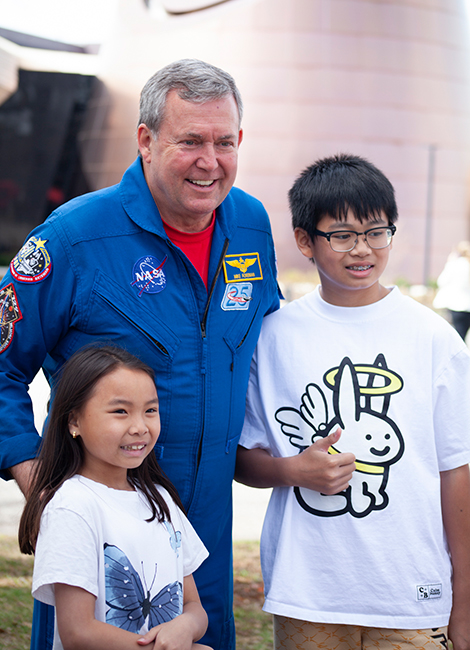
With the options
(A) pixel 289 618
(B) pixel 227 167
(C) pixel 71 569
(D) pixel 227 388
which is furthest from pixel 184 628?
(B) pixel 227 167

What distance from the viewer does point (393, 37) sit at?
76.2ft

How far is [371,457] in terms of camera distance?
211 cm

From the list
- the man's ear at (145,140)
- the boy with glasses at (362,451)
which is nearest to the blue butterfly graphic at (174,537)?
the boy with glasses at (362,451)

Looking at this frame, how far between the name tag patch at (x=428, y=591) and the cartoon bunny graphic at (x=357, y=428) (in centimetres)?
27

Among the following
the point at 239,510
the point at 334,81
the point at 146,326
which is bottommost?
the point at 239,510

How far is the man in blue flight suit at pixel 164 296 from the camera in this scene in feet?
6.84

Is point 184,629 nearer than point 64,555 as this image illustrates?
No

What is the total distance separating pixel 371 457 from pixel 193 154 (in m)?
1.14

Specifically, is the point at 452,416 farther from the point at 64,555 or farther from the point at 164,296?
the point at 64,555

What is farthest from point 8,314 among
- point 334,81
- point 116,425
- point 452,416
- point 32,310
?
point 334,81

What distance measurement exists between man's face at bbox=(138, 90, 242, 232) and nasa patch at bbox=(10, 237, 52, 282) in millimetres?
439

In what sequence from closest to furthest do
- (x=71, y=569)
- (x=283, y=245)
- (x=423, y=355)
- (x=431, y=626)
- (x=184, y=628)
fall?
(x=71, y=569) → (x=184, y=628) → (x=431, y=626) → (x=423, y=355) → (x=283, y=245)

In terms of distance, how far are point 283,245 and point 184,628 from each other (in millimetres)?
21541

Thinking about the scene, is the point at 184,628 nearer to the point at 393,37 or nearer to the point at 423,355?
the point at 423,355
